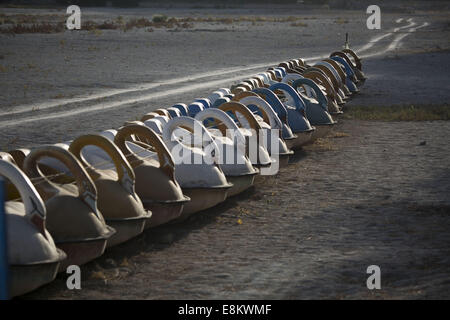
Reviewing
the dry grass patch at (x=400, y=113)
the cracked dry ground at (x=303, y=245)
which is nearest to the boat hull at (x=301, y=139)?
the cracked dry ground at (x=303, y=245)

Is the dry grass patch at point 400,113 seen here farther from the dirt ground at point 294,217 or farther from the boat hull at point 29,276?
the boat hull at point 29,276

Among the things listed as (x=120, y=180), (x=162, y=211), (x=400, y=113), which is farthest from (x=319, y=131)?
(x=120, y=180)

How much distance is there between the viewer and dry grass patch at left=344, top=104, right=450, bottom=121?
1758 centimetres

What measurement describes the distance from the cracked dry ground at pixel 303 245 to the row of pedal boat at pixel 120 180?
235 millimetres

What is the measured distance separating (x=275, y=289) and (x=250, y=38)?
1814 inches

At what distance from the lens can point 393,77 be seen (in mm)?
28047

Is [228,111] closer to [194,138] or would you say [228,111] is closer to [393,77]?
[194,138]

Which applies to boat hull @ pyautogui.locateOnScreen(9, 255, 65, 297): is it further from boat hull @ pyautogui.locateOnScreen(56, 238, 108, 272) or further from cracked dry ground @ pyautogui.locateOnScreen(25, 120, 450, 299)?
boat hull @ pyautogui.locateOnScreen(56, 238, 108, 272)

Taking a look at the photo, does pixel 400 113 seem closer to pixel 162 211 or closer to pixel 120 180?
pixel 162 211

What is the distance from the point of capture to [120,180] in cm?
712

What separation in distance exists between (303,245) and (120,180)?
1.72 meters

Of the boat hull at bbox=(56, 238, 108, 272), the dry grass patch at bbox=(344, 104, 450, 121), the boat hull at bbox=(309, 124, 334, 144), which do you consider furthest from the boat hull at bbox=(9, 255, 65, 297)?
the dry grass patch at bbox=(344, 104, 450, 121)
